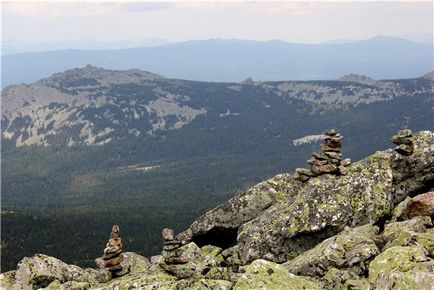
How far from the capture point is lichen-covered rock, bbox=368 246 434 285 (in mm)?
26328

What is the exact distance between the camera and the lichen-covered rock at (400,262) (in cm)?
2633

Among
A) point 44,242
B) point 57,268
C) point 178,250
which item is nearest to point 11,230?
point 44,242

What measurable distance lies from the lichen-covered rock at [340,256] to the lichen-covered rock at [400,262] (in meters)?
1.67

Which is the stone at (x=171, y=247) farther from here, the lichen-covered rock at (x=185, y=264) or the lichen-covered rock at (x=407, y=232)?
the lichen-covered rock at (x=407, y=232)

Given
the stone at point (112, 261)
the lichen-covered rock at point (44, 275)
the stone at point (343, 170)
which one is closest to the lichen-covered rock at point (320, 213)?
the stone at point (343, 170)

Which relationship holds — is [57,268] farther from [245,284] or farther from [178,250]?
[245,284]

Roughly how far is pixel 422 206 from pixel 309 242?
8.99m

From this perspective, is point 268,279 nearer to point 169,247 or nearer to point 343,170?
point 169,247

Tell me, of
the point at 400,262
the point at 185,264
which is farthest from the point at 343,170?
the point at 185,264

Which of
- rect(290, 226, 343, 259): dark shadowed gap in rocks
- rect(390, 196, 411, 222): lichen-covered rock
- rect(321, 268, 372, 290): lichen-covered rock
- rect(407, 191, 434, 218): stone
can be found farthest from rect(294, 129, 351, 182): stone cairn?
rect(321, 268, 372, 290): lichen-covered rock

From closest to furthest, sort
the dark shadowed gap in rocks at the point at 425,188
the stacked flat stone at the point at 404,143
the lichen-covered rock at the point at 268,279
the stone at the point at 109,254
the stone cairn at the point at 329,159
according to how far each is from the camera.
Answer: the lichen-covered rock at the point at 268,279
the stone at the point at 109,254
the stone cairn at the point at 329,159
the dark shadowed gap in rocks at the point at 425,188
the stacked flat stone at the point at 404,143

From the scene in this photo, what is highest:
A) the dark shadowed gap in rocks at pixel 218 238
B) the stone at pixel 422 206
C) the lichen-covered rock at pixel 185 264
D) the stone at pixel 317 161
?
the stone at pixel 317 161

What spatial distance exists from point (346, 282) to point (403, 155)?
18803 mm

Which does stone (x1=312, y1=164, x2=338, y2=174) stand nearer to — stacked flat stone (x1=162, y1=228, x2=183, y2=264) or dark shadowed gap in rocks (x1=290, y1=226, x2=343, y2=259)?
dark shadowed gap in rocks (x1=290, y1=226, x2=343, y2=259)
